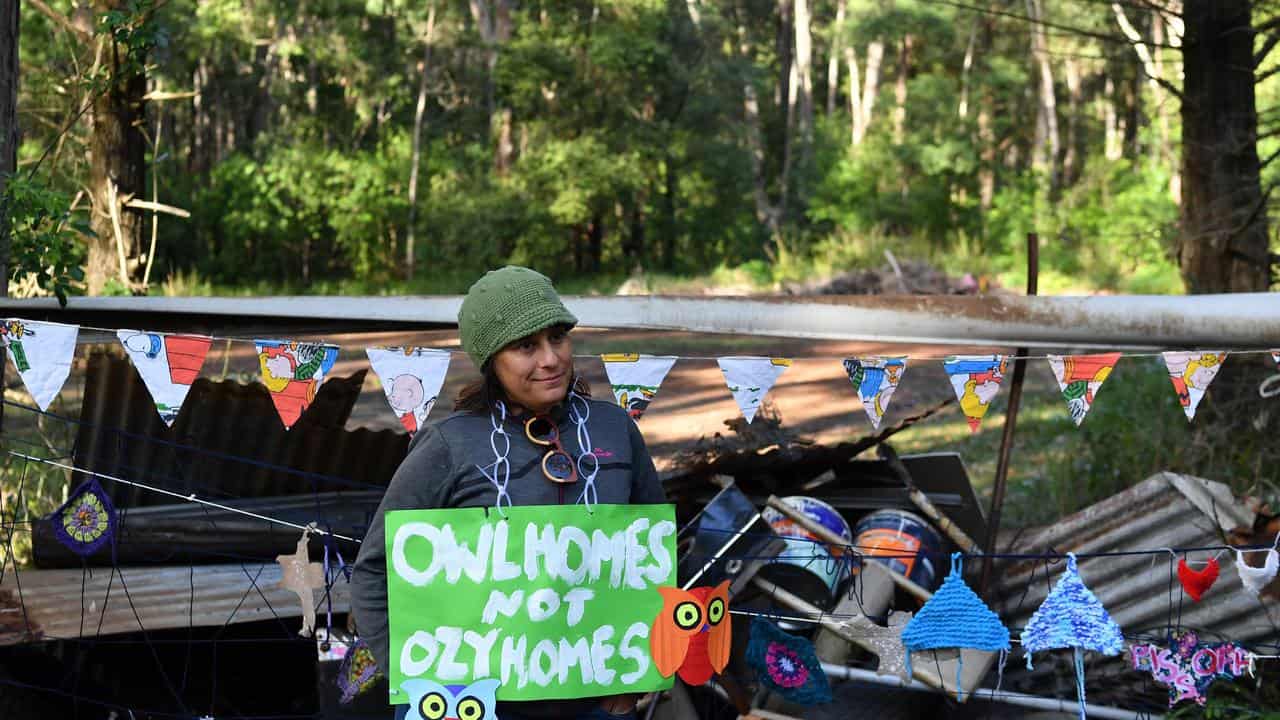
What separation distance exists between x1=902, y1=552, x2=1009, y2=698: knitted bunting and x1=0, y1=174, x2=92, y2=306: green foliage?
332cm

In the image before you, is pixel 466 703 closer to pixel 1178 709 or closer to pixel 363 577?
pixel 363 577

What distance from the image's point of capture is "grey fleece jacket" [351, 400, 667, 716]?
2.42 meters

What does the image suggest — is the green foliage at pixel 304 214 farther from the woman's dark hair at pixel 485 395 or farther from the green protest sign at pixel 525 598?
the green protest sign at pixel 525 598

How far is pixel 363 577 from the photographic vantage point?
8.08 ft

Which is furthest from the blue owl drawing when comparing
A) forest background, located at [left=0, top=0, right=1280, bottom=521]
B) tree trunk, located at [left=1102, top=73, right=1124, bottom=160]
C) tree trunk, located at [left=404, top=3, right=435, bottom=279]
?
tree trunk, located at [left=1102, top=73, right=1124, bottom=160]

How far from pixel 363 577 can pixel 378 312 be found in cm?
203

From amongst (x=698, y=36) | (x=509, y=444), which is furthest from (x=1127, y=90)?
(x=509, y=444)

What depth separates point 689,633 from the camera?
266 cm

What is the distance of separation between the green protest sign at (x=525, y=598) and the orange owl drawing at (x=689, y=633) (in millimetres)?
28

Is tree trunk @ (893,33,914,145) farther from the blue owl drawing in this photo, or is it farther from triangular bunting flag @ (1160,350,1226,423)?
the blue owl drawing

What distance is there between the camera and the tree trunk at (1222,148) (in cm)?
684

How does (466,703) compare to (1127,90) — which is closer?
(466,703)

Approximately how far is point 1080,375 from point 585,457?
221 centimetres

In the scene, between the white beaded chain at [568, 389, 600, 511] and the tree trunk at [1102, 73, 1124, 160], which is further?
the tree trunk at [1102, 73, 1124, 160]
